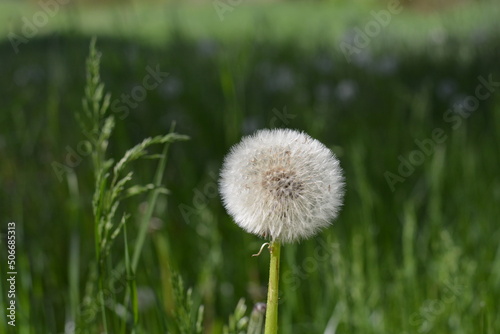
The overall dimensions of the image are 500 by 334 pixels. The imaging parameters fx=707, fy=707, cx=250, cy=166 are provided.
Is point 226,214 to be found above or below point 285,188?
above

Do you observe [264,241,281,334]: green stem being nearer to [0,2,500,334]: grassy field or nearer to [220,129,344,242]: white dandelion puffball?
[220,129,344,242]: white dandelion puffball

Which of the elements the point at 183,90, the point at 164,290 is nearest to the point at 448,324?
A: the point at 164,290

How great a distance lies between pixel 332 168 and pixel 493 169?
235cm

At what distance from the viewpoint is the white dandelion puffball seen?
0.87m

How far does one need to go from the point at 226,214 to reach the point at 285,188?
176 cm

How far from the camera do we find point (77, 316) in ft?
4.42

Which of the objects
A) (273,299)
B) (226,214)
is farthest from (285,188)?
(226,214)

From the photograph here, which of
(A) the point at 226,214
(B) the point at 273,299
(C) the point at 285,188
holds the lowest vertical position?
(B) the point at 273,299

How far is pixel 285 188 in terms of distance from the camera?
0.90 metres

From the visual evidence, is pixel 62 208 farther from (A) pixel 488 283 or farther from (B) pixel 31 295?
(A) pixel 488 283

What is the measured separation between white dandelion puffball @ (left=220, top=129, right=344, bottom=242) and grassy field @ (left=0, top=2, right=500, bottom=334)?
16cm

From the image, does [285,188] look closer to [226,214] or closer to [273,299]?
[273,299]

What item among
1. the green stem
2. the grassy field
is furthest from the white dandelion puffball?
the grassy field

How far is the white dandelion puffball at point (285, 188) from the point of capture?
0.87m
